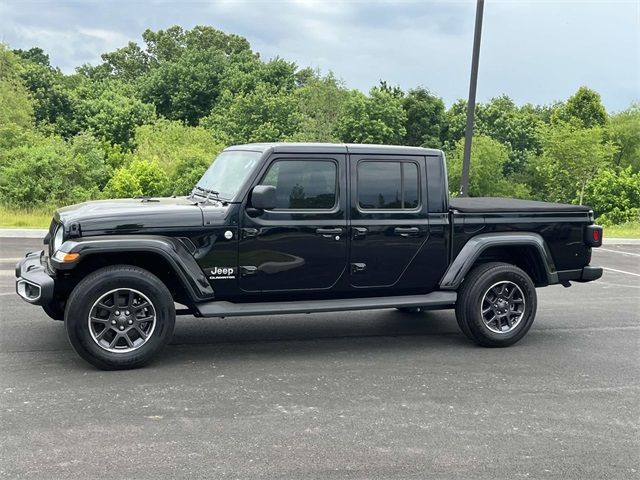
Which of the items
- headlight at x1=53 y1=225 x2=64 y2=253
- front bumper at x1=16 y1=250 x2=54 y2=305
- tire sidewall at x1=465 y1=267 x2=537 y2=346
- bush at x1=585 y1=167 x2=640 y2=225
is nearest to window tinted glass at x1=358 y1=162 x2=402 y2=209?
tire sidewall at x1=465 y1=267 x2=537 y2=346

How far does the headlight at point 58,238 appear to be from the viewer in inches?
227

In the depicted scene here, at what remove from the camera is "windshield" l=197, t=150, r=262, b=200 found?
631 centimetres

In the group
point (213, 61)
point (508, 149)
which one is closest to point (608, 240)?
point (508, 149)

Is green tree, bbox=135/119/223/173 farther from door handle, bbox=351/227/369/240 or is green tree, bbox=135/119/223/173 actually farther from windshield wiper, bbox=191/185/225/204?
door handle, bbox=351/227/369/240

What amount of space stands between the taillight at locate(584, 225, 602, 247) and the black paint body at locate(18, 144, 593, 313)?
6 cm

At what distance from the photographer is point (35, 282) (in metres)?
5.70

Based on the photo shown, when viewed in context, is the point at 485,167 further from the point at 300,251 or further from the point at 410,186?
the point at 300,251

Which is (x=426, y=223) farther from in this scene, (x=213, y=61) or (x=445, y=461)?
(x=213, y=61)

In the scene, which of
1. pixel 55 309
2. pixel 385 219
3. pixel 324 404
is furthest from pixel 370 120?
pixel 324 404

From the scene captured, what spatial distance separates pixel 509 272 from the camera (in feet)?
22.4

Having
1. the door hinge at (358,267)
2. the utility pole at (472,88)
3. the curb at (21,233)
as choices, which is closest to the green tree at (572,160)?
the utility pole at (472,88)

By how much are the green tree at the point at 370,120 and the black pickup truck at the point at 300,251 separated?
113 ft

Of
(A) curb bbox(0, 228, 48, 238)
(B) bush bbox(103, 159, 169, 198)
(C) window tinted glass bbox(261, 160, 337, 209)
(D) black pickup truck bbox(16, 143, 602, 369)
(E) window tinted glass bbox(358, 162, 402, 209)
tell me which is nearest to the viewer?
(D) black pickup truck bbox(16, 143, 602, 369)

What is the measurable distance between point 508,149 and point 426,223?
46.6m
